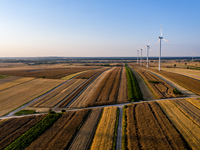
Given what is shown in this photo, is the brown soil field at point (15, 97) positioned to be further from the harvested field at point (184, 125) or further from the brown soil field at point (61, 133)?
the harvested field at point (184, 125)

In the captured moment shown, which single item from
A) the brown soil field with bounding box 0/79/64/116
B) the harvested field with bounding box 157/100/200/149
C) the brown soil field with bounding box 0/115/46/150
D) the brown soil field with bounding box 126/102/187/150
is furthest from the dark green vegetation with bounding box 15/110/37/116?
the harvested field with bounding box 157/100/200/149

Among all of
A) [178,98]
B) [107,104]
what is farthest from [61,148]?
[178,98]

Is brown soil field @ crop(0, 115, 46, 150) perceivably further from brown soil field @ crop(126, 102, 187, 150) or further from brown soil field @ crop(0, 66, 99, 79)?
brown soil field @ crop(0, 66, 99, 79)

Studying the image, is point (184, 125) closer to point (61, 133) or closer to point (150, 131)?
point (150, 131)

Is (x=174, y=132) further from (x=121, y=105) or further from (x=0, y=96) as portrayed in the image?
(x=0, y=96)

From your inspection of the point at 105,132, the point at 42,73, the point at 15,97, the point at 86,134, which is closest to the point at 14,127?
the point at 86,134
